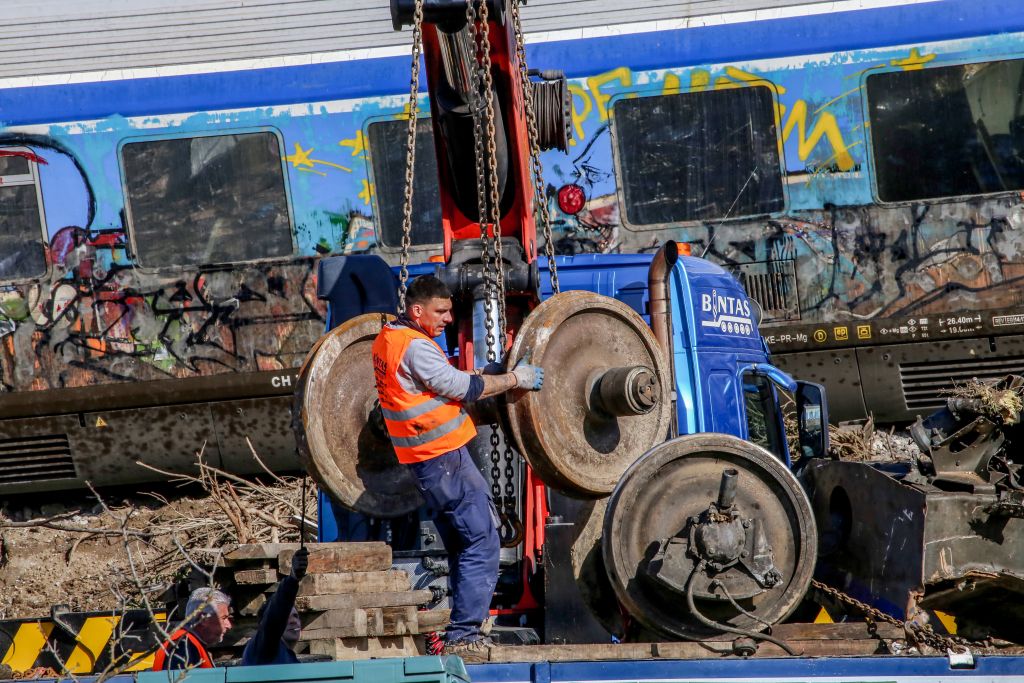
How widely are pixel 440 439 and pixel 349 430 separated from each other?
0.71 meters

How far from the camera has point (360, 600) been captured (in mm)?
4898

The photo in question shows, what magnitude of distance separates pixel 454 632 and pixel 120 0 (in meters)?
7.84

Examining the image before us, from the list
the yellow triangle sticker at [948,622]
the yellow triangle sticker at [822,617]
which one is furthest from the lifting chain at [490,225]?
the yellow triangle sticker at [948,622]

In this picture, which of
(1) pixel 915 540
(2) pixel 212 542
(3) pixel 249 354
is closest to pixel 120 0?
(3) pixel 249 354

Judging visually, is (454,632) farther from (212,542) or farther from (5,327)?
(5,327)

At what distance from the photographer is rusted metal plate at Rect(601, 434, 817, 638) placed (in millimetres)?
5461

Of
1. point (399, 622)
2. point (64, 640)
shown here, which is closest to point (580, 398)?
point (399, 622)

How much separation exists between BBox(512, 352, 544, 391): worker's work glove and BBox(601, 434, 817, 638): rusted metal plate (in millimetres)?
623

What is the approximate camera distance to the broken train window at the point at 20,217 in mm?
10867

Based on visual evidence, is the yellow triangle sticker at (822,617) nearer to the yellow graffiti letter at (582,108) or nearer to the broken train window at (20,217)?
the yellow graffiti letter at (582,108)

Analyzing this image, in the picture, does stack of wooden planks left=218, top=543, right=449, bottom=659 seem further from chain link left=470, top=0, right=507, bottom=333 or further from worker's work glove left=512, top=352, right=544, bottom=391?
chain link left=470, top=0, right=507, bottom=333

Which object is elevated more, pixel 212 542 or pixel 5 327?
pixel 5 327

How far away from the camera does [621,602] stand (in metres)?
5.52

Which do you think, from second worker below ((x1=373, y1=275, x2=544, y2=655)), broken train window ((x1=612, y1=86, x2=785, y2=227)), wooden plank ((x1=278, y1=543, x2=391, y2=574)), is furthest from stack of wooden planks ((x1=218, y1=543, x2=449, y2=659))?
broken train window ((x1=612, y1=86, x2=785, y2=227))
